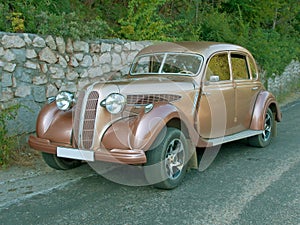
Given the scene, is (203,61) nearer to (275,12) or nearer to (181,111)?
(181,111)

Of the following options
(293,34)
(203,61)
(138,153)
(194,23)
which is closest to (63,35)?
(203,61)

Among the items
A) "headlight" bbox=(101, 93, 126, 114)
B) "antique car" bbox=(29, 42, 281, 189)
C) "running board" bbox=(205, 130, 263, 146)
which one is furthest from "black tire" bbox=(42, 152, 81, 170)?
"running board" bbox=(205, 130, 263, 146)

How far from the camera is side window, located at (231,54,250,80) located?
596 centimetres

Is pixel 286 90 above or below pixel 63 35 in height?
below

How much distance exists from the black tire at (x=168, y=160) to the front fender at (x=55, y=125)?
3.45ft

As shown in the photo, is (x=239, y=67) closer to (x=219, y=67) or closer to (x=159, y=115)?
(x=219, y=67)

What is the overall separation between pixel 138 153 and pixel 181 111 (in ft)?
3.25

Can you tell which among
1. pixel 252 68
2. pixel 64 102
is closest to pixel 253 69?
pixel 252 68

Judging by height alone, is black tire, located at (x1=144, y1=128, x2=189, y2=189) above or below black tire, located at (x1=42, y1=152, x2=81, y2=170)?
above

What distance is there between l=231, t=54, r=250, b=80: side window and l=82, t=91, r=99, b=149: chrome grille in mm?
2647

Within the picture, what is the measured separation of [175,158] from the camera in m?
4.42

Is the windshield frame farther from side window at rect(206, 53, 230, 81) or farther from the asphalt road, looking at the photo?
the asphalt road

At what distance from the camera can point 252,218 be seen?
11.6ft

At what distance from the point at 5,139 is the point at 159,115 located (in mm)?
2326
